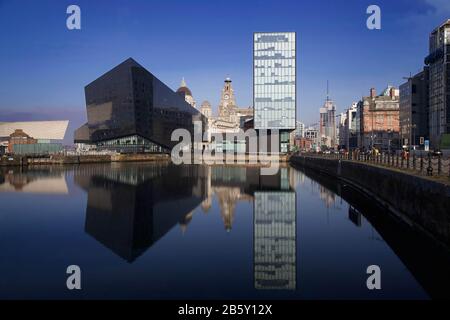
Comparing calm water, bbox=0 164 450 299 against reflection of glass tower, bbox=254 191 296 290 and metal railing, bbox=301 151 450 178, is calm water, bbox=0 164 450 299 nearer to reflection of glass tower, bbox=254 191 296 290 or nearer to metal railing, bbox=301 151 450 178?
reflection of glass tower, bbox=254 191 296 290

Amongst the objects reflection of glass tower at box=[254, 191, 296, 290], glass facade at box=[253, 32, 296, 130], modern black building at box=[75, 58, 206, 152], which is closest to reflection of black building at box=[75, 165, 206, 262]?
reflection of glass tower at box=[254, 191, 296, 290]

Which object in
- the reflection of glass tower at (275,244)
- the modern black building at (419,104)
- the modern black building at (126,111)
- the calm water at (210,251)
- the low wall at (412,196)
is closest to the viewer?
the calm water at (210,251)

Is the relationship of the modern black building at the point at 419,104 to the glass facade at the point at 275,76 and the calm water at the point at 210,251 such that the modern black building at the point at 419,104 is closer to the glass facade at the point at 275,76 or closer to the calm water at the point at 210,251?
the glass facade at the point at 275,76

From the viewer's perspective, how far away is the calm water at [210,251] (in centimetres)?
1021

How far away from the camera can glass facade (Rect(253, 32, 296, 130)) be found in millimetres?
→ 90625

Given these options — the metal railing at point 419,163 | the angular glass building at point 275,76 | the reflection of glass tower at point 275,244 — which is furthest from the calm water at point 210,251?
the angular glass building at point 275,76

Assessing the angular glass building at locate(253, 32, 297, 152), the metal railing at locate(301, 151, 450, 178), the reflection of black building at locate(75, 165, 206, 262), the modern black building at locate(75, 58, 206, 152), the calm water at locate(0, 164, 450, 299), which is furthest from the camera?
the modern black building at locate(75, 58, 206, 152)

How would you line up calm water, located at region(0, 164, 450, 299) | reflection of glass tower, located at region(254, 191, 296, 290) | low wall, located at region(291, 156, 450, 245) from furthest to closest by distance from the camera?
low wall, located at region(291, 156, 450, 245) < reflection of glass tower, located at region(254, 191, 296, 290) < calm water, located at region(0, 164, 450, 299)

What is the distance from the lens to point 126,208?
918 inches

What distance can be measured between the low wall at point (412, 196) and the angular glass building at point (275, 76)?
5959 cm

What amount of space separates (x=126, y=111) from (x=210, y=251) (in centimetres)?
8614

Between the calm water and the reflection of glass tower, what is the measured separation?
45 mm
